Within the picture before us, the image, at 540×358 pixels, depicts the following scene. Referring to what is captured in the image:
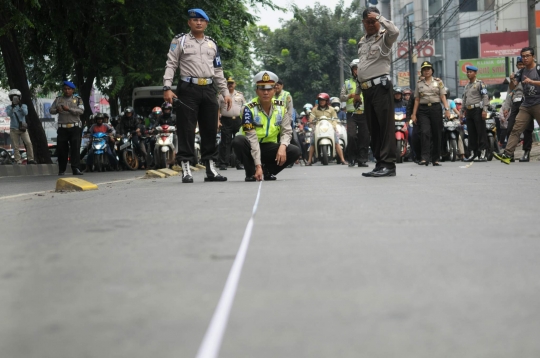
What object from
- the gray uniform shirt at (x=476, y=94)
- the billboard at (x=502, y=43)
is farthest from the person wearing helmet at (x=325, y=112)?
the billboard at (x=502, y=43)

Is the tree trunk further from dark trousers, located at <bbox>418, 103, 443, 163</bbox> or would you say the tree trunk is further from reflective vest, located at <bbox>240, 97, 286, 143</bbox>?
reflective vest, located at <bbox>240, 97, 286, 143</bbox>

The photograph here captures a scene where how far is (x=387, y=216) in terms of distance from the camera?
5910 mm

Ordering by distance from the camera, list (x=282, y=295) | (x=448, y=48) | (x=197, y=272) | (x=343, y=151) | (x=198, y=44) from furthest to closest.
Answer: (x=448, y=48) → (x=343, y=151) → (x=198, y=44) → (x=197, y=272) → (x=282, y=295)

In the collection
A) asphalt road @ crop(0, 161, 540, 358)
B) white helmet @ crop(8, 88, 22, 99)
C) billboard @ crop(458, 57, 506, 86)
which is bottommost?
asphalt road @ crop(0, 161, 540, 358)

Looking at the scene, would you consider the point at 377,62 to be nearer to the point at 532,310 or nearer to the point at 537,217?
the point at 537,217

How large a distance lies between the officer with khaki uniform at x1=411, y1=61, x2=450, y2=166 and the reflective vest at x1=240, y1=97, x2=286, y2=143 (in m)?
5.84

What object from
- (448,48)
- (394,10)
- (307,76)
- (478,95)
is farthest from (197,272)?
(394,10)

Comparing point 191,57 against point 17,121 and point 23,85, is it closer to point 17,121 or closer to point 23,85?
point 23,85

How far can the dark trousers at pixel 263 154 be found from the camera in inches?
430

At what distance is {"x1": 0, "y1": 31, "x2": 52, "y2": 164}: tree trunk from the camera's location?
22094 mm

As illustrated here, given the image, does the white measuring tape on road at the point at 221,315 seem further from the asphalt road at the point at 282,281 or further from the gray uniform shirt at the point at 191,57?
the gray uniform shirt at the point at 191,57

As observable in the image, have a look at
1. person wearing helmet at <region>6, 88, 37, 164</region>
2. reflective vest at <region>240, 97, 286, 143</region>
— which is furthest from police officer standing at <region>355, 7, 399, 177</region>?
person wearing helmet at <region>6, 88, 37, 164</region>

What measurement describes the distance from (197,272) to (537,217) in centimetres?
270

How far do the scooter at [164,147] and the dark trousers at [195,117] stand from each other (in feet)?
31.2
